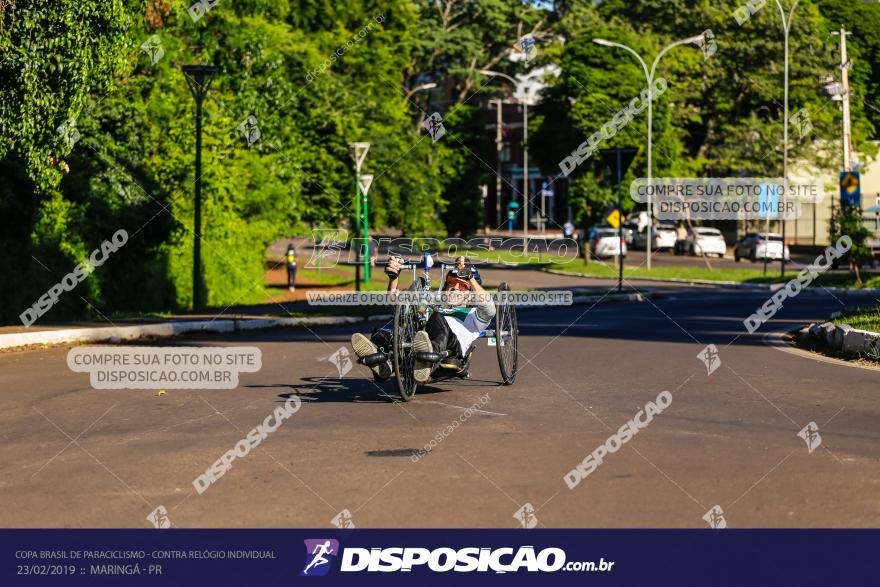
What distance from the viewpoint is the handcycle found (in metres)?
12.1

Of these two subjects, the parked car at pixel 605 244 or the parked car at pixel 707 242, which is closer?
the parked car at pixel 605 244

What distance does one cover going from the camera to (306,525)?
7082 millimetres

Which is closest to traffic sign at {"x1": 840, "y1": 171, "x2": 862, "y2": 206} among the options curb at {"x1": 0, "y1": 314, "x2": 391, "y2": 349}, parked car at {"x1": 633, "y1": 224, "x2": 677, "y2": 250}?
curb at {"x1": 0, "y1": 314, "x2": 391, "y2": 349}

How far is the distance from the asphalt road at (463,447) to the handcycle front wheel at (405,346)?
22 cm

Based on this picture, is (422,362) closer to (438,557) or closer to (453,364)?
(453,364)

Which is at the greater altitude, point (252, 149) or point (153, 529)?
→ point (252, 149)

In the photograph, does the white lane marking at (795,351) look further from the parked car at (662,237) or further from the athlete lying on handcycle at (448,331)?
the parked car at (662,237)

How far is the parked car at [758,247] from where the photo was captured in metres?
59.0

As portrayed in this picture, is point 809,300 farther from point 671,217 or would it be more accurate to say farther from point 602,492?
point 671,217

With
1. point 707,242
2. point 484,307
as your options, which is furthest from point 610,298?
point 707,242

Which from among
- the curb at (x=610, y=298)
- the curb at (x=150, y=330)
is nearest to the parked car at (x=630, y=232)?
the curb at (x=610, y=298)

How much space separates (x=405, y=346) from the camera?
12.2m

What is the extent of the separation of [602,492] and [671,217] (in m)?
65.2

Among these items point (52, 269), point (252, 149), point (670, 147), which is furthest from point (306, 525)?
point (670, 147)
